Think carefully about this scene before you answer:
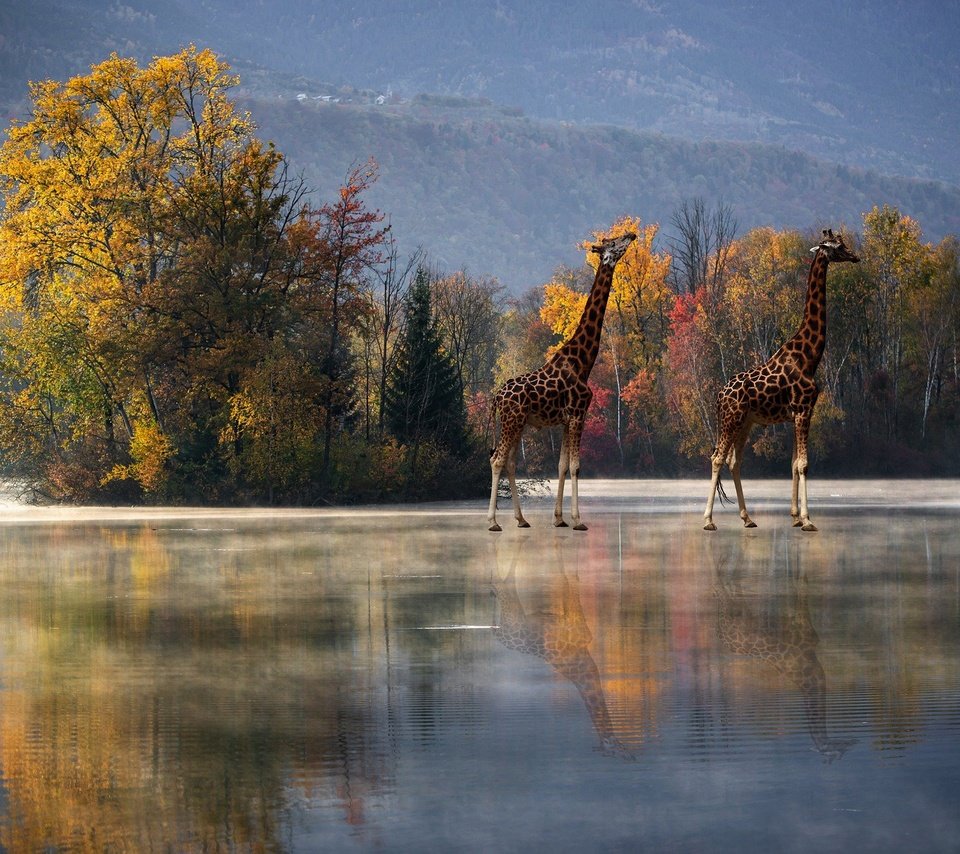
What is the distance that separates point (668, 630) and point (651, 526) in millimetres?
16238

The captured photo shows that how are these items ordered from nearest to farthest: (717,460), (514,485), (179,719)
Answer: (179,719), (717,460), (514,485)

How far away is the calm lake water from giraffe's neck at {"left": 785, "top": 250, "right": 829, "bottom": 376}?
7.52 meters

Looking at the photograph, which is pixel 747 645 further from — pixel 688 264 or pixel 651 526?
pixel 688 264

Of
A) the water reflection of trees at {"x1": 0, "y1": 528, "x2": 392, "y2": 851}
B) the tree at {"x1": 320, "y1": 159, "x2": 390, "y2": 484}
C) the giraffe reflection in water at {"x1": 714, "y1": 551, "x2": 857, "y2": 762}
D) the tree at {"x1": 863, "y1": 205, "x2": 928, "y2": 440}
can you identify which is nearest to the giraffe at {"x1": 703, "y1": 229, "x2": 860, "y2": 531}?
the giraffe reflection in water at {"x1": 714, "y1": 551, "x2": 857, "y2": 762}

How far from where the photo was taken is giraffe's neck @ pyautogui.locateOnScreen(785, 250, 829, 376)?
28.2 meters

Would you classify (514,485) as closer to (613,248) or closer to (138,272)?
(613,248)

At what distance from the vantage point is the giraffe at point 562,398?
91.9ft

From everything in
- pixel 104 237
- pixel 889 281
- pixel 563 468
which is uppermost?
pixel 889 281

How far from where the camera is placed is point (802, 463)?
2731 cm

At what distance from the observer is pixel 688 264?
279 feet

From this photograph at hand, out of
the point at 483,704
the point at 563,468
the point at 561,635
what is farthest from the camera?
the point at 563,468

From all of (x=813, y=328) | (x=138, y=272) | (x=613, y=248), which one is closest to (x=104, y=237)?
(x=138, y=272)

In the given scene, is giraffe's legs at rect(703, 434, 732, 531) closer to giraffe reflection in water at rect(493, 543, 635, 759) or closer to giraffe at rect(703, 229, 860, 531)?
giraffe at rect(703, 229, 860, 531)

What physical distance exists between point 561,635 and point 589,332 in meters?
15.7
